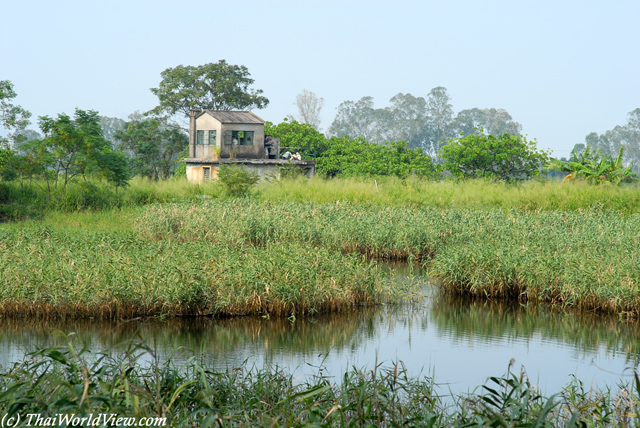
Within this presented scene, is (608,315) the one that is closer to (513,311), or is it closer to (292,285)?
(513,311)

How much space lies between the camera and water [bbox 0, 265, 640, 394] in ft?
23.5

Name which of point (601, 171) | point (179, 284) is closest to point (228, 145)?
point (601, 171)

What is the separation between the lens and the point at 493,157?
120 feet

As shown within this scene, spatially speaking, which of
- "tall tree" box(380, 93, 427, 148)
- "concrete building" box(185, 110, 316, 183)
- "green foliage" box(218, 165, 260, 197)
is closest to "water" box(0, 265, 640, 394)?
"green foliage" box(218, 165, 260, 197)

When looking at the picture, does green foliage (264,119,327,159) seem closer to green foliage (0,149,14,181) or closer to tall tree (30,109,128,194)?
tall tree (30,109,128,194)

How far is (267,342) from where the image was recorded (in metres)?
8.05

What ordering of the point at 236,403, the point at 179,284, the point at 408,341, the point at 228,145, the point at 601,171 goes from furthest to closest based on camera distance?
the point at 228,145 < the point at 601,171 < the point at 179,284 < the point at 408,341 < the point at 236,403

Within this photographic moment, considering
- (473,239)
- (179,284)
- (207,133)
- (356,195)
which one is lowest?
(179,284)

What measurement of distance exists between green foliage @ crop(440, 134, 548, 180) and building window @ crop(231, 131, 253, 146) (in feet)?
35.2

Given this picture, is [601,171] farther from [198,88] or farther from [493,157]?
[198,88]

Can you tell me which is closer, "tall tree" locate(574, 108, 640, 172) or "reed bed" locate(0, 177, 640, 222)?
"reed bed" locate(0, 177, 640, 222)

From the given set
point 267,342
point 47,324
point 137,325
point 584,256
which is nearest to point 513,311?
point 584,256

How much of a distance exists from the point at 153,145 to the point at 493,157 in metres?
20.9

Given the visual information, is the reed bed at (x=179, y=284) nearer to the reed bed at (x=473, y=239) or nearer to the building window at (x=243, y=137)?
the reed bed at (x=473, y=239)
